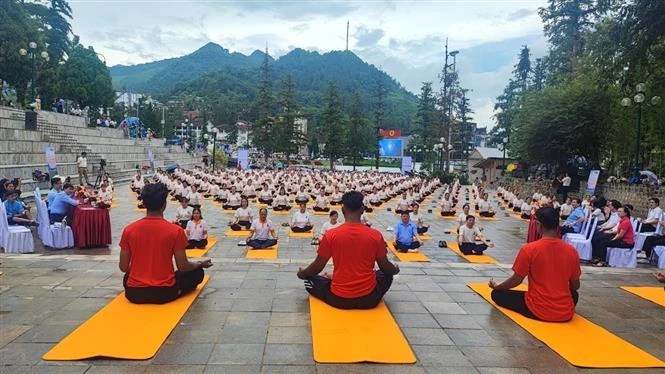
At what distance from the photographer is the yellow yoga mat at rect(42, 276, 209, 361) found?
373 centimetres

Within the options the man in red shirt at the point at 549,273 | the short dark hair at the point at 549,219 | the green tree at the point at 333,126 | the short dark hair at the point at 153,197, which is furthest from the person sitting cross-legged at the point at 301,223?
the green tree at the point at 333,126

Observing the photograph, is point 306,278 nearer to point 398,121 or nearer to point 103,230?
point 103,230

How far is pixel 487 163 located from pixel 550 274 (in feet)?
130

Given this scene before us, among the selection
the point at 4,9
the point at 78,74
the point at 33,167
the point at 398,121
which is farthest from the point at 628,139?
the point at 398,121

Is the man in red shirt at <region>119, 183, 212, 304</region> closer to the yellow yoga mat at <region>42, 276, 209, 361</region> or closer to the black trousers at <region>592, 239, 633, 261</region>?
the yellow yoga mat at <region>42, 276, 209, 361</region>

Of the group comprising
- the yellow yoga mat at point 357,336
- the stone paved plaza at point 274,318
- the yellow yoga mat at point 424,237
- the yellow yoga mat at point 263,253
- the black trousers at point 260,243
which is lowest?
the yellow yoga mat at point 424,237

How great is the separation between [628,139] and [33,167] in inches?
978

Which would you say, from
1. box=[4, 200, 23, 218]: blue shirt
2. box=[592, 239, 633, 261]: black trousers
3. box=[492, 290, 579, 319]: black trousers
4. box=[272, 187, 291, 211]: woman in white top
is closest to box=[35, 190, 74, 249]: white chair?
box=[4, 200, 23, 218]: blue shirt

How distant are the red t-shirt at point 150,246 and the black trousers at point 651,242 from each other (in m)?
8.49

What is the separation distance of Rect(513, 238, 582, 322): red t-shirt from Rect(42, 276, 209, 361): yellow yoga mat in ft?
11.3

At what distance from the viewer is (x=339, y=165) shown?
6053cm

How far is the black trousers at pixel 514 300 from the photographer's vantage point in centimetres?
493

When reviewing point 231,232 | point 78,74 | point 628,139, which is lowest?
point 231,232

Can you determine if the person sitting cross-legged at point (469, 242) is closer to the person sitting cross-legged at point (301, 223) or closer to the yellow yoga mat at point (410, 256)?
the yellow yoga mat at point (410, 256)
